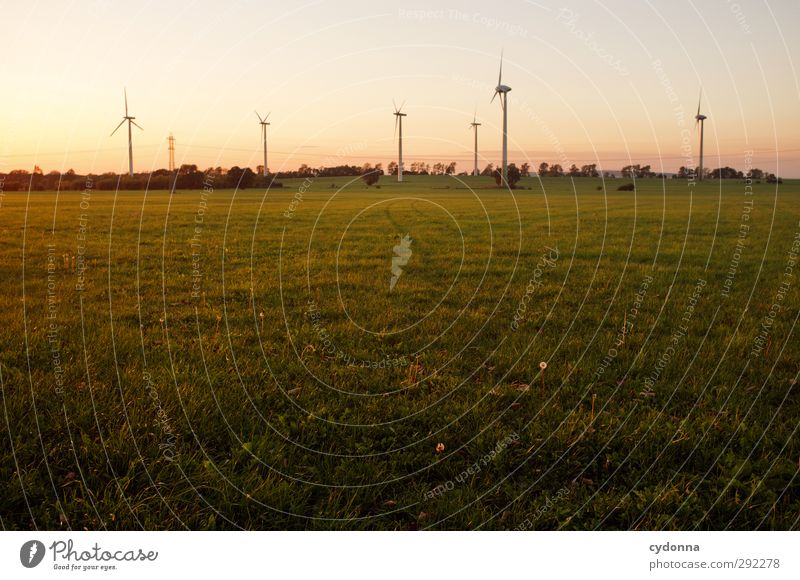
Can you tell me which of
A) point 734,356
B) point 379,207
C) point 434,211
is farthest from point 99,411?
point 379,207

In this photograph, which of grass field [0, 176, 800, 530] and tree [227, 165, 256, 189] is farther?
tree [227, 165, 256, 189]

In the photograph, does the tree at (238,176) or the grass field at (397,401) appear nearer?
the grass field at (397,401)

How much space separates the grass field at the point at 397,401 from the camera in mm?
4730

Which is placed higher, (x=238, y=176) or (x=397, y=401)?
(x=238, y=176)

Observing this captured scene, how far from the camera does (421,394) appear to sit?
6.57 m

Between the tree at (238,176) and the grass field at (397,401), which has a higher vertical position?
the tree at (238,176)

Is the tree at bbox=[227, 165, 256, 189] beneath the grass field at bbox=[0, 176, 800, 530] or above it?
above

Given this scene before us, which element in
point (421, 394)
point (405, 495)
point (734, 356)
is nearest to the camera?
point (405, 495)

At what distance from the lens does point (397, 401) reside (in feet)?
20.9

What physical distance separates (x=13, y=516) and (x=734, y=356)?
823 centimetres

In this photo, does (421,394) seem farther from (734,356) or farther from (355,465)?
(734,356)

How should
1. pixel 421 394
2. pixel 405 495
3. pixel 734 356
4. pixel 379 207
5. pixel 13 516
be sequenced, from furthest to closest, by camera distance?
pixel 379 207
pixel 734 356
pixel 421 394
pixel 405 495
pixel 13 516

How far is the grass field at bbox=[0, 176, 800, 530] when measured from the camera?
4730 mm

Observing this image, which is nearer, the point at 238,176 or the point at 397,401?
the point at 397,401
